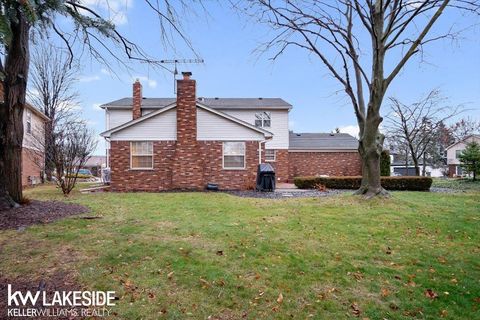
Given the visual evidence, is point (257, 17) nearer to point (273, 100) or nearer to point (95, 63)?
point (95, 63)

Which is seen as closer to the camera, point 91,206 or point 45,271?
point 45,271

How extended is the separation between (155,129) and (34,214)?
359 inches

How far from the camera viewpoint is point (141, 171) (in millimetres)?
16031

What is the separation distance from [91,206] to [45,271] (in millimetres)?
5544

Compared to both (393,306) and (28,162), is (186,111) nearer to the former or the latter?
(28,162)

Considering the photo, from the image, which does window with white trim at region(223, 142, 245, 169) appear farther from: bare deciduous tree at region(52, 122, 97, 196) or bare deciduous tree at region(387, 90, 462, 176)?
bare deciduous tree at region(387, 90, 462, 176)

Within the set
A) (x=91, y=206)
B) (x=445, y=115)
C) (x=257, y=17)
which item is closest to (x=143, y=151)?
(x=91, y=206)

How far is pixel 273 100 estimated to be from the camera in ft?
84.8

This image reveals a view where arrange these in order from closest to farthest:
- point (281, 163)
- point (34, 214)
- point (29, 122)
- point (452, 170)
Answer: point (34, 214), point (29, 122), point (281, 163), point (452, 170)

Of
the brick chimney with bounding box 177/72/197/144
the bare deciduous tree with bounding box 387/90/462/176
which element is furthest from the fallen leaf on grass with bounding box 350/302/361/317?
the bare deciduous tree with bounding box 387/90/462/176

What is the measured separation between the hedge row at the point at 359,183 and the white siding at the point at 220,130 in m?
4.05

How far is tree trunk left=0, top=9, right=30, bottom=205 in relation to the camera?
7773 mm

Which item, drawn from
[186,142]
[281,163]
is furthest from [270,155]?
[186,142]

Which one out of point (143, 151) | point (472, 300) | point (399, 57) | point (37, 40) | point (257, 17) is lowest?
point (472, 300)
